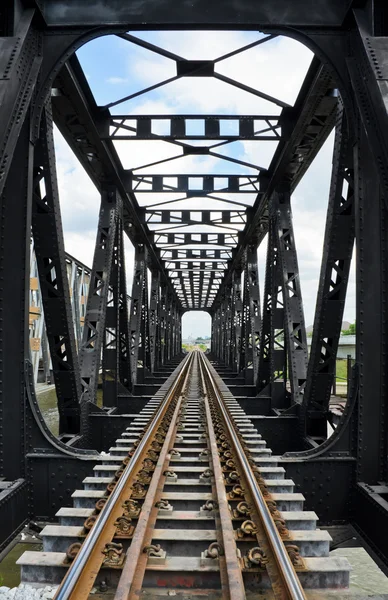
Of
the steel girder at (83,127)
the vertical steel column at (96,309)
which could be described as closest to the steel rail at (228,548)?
the vertical steel column at (96,309)

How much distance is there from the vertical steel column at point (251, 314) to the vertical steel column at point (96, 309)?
7.09m

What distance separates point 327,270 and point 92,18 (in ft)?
15.1

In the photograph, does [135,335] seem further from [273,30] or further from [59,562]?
[59,562]

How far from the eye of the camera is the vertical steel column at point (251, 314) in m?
17.1

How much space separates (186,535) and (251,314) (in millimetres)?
14132

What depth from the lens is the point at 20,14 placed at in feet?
18.3

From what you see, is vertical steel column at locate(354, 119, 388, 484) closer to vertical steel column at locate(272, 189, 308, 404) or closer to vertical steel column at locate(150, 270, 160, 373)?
vertical steel column at locate(272, 189, 308, 404)

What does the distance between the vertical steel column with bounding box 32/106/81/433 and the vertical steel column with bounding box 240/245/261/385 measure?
933cm

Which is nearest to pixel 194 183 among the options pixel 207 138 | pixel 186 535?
pixel 207 138

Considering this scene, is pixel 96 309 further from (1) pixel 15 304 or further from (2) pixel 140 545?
(2) pixel 140 545

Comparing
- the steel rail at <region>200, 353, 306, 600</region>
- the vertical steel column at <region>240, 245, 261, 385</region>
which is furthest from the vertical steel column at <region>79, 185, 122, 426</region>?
the vertical steel column at <region>240, 245, 261, 385</region>

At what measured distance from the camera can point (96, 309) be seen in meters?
10.3

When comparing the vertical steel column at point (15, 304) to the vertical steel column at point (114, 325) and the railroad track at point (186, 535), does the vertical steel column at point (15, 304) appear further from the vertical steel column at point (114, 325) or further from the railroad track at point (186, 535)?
the vertical steel column at point (114, 325)

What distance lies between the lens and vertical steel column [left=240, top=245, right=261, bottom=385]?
56.0ft
